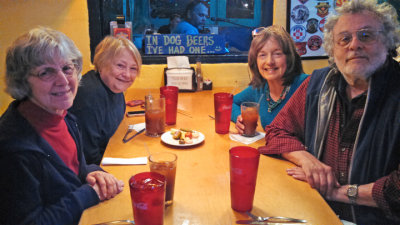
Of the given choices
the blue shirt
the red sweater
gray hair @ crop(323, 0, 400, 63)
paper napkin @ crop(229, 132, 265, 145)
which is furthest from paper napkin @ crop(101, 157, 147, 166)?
gray hair @ crop(323, 0, 400, 63)

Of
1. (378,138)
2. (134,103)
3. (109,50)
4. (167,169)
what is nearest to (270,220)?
(167,169)

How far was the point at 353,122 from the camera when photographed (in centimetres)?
142

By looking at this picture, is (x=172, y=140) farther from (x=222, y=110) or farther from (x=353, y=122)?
(x=353, y=122)

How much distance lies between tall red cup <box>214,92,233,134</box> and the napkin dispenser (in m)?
1.21

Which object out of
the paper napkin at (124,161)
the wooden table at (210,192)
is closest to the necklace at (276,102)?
the wooden table at (210,192)

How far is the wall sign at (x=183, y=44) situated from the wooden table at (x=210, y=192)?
5.53 feet

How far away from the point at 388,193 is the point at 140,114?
4.87 feet

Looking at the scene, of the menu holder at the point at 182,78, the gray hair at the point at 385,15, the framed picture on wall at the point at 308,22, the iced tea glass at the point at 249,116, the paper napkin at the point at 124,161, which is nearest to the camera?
the paper napkin at the point at 124,161

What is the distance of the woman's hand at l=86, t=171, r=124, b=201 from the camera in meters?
1.08

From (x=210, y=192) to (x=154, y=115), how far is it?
67 centimetres

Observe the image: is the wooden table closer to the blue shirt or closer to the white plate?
the white plate

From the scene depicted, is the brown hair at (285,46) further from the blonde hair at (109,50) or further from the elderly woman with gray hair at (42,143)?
the elderly woman with gray hair at (42,143)

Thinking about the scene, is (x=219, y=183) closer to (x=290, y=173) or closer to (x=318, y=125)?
(x=290, y=173)

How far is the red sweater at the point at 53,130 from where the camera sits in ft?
3.74
